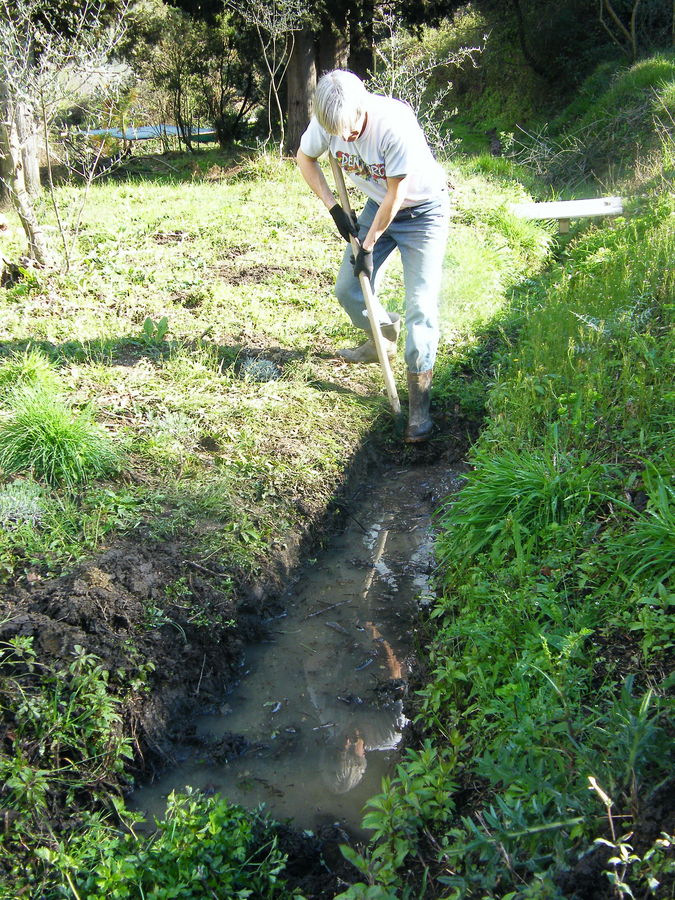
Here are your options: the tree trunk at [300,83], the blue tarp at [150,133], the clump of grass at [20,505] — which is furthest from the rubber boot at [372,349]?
the blue tarp at [150,133]

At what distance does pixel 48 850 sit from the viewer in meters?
2.30

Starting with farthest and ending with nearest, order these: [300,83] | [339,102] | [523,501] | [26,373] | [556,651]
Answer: [300,83] → [26,373] → [339,102] → [523,501] → [556,651]

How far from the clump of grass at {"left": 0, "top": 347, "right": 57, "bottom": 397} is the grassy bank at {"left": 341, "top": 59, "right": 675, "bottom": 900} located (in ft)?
8.62

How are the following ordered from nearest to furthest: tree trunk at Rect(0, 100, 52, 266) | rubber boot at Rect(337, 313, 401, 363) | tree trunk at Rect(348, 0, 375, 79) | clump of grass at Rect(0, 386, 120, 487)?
clump of grass at Rect(0, 386, 120, 487) < rubber boot at Rect(337, 313, 401, 363) < tree trunk at Rect(0, 100, 52, 266) < tree trunk at Rect(348, 0, 375, 79)


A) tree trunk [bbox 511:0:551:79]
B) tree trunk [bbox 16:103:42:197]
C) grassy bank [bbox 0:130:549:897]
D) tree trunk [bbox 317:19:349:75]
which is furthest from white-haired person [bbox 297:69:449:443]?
tree trunk [bbox 511:0:551:79]

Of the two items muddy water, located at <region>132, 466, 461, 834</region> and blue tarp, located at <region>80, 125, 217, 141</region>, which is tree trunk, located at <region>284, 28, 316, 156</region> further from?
muddy water, located at <region>132, 466, 461, 834</region>

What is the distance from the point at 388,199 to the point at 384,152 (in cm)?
26

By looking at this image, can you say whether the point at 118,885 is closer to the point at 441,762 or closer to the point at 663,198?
the point at 441,762

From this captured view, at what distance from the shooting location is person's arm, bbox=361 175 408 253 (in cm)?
421

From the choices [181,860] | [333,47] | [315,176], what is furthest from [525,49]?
[181,860]

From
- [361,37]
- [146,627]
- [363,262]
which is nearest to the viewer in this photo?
[146,627]

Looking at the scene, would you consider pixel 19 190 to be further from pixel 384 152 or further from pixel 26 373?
pixel 384 152

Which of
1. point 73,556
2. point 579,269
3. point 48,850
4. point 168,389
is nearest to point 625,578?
point 48,850

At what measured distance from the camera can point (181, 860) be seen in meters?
2.29
